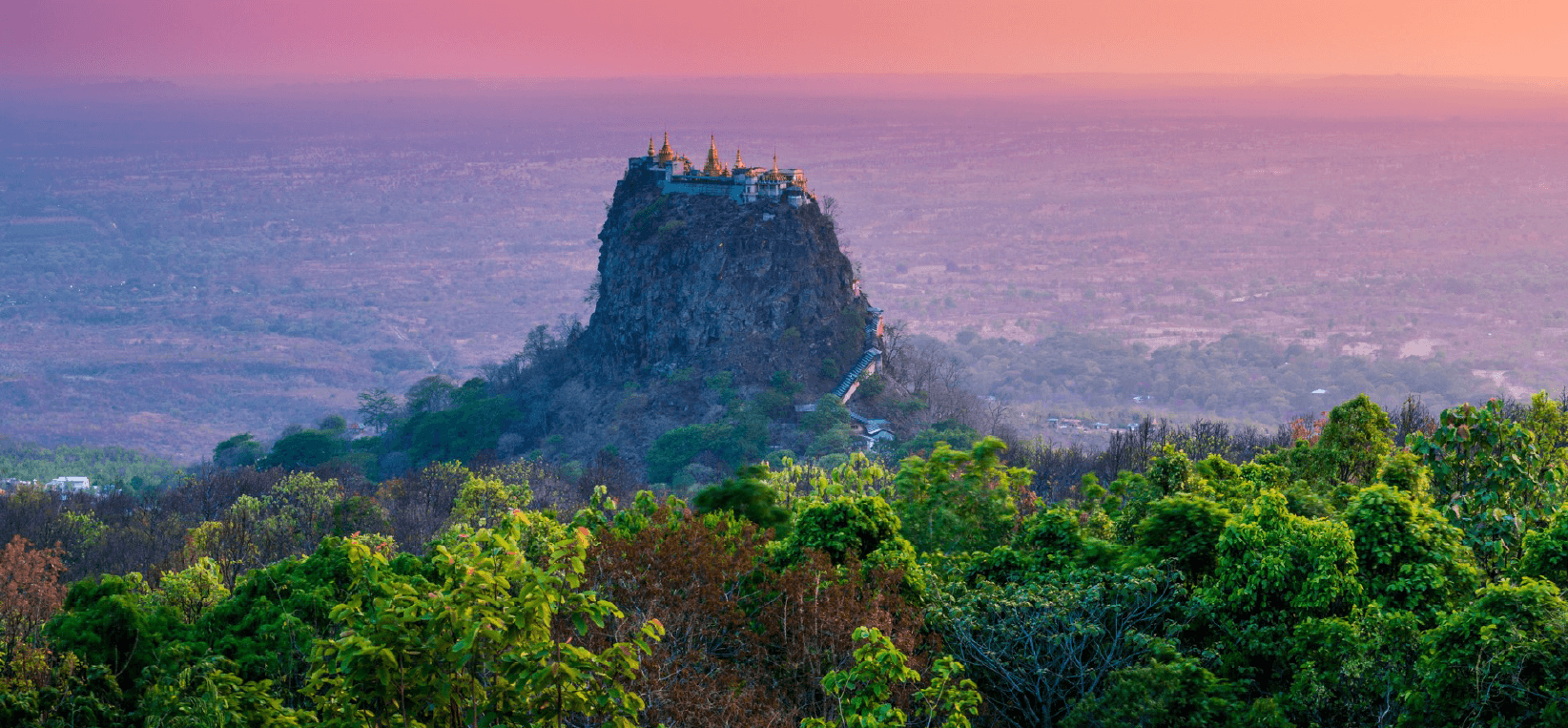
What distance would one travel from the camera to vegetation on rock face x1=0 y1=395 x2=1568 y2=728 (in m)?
12.2

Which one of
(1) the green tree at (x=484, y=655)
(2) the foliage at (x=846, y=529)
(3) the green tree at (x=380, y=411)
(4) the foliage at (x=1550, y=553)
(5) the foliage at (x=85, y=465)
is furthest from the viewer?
(3) the green tree at (x=380, y=411)

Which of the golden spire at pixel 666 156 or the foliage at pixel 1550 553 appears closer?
the foliage at pixel 1550 553

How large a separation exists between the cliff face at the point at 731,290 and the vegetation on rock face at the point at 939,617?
6071 cm

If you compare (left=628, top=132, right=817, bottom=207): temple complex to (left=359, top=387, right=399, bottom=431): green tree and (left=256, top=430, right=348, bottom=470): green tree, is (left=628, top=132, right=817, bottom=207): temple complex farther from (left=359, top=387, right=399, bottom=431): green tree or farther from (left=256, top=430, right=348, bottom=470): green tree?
(left=359, top=387, right=399, bottom=431): green tree

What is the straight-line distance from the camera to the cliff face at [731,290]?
3337 inches

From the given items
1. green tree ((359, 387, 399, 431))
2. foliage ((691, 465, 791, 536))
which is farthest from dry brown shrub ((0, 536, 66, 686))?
green tree ((359, 387, 399, 431))

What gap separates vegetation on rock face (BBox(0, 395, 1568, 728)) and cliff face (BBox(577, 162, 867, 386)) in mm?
60713

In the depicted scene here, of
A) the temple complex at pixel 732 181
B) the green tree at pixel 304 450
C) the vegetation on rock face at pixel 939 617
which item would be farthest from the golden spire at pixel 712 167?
the vegetation on rock face at pixel 939 617

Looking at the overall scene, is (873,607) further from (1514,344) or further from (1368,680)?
(1514,344)

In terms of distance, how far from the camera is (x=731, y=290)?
86.6 m

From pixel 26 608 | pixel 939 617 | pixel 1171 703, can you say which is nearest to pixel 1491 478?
pixel 1171 703

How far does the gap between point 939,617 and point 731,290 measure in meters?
69.8

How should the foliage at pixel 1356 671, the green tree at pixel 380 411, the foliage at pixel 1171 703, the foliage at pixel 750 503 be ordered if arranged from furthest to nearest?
the green tree at pixel 380 411
the foliage at pixel 750 503
the foliage at pixel 1171 703
the foliage at pixel 1356 671

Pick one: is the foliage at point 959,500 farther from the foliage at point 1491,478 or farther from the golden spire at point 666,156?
the golden spire at point 666,156
